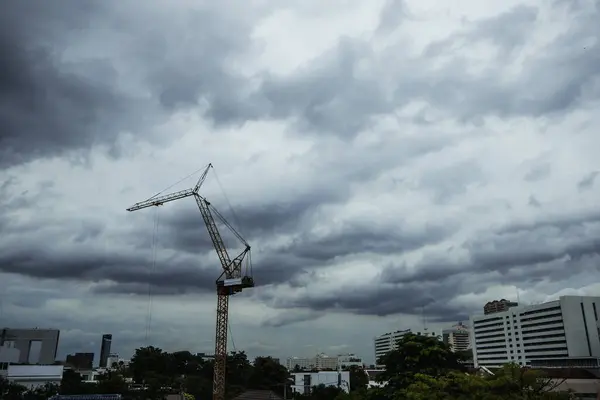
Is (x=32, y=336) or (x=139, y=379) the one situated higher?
(x=32, y=336)

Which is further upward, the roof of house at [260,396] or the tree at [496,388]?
the tree at [496,388]

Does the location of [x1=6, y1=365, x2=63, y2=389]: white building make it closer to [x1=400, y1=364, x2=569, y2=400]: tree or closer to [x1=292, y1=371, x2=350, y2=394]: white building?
[x1=292, y1=371, x2=350, y2=394]: white building

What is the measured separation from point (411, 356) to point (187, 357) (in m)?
123

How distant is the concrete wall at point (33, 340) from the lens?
17900 centimetres

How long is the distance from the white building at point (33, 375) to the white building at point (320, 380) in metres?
60.3

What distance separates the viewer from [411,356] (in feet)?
200

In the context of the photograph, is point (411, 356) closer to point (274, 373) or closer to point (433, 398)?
point (433, 398)

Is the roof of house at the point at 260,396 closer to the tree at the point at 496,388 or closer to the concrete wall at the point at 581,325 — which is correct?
the tree at the point at 496,388

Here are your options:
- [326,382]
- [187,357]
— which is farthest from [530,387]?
[187,357]

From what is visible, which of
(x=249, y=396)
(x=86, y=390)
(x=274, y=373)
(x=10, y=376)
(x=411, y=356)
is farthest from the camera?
(x=274, y=373)

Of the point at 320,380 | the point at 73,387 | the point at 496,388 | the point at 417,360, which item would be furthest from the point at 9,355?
the point at 496,388

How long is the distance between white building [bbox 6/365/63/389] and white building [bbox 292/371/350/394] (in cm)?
6027

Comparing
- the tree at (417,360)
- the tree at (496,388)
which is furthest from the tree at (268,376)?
the tree at (496,388)

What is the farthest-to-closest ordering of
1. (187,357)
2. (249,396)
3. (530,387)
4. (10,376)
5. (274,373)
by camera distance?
(187,357), (274,373), (10,376), (249,396), (530,387)
